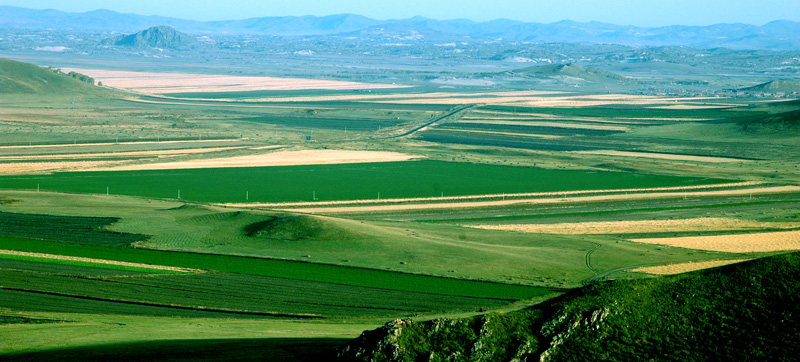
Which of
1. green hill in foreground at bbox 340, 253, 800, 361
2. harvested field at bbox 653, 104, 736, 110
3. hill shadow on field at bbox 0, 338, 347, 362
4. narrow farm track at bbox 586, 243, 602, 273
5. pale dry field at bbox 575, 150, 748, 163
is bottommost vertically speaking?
pale dry field at bbox 575, 150, 748, 163

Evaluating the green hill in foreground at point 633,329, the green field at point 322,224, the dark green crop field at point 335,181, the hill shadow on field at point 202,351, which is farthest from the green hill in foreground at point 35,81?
the green hill in foreground at point 633,329

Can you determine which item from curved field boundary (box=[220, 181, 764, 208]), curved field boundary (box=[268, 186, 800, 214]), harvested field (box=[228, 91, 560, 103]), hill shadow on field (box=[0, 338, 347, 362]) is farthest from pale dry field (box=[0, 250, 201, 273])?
harvested field (box=[228, 91, 560, 103])

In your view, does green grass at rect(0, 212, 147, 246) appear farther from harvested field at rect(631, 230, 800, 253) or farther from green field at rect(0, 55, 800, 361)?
harvested field at rect(631, 230, 800, 253)

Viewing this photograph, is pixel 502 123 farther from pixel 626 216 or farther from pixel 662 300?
pixel 662 300

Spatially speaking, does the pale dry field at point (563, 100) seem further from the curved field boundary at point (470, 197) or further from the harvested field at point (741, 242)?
the harvested field at point (741, 242)

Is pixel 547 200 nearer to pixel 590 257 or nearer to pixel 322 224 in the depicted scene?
pixel 590 257

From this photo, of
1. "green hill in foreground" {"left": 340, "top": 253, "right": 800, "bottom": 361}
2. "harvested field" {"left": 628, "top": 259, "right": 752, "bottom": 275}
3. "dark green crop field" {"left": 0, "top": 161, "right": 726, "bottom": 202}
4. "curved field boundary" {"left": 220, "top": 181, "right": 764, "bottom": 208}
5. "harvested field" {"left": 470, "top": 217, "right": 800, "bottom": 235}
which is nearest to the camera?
"green hill in foreground" {"left": 340, "top": 253, "right": 800, "bottom": 361}

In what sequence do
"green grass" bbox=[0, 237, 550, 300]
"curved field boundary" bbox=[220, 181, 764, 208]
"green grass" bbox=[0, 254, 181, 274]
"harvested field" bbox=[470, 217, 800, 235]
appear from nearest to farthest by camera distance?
"green grass" bbox=[0, 237, 550, 300]
"green grass" bbox=[0, 254, 181, 274]
"harvested field" bbox=[470, 217, 800, 235]
"curved field boundary" bbox=[220, 181, 764, 208]

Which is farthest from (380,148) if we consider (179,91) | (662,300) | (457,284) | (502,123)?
(179,91)
